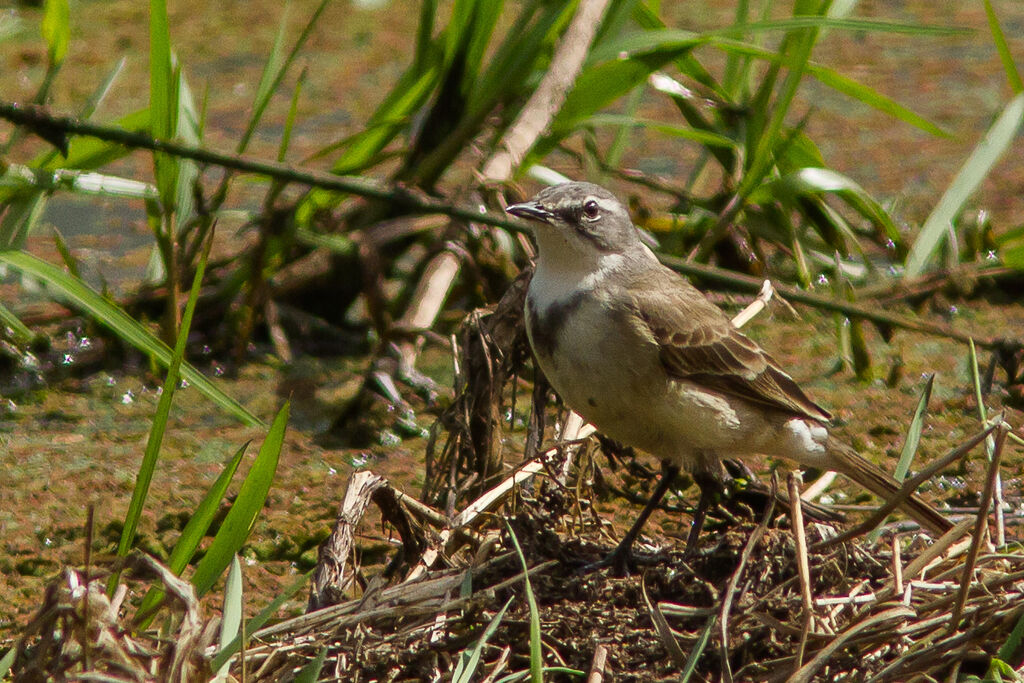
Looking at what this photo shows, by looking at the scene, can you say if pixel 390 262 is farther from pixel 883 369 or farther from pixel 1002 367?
pixel 1002 367

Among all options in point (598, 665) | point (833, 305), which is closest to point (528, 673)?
point (598, 665)

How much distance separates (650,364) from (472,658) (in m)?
1.06

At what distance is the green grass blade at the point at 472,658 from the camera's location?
2.97m

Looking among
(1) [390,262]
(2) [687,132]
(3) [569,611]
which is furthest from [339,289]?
(3) [569,611]

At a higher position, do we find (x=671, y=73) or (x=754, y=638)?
(x=671, y=73)

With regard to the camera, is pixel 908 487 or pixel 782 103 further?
pixel 782 103

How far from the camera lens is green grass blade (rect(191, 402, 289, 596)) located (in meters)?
3.12

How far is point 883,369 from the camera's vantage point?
5258 mm

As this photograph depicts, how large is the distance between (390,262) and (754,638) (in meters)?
2.98

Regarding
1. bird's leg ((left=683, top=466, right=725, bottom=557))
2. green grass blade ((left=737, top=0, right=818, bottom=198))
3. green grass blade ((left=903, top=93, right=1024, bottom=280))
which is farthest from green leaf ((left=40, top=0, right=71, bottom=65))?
green grass blade ((left=903, top=93, right=1024, bottom=280))

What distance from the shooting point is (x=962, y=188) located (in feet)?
17.1

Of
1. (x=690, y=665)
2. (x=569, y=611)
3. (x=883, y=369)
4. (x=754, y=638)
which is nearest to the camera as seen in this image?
(x=690, y=665)

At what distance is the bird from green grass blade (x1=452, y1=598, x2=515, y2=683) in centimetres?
57

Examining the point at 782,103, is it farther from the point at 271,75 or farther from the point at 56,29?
the point at 56,29
